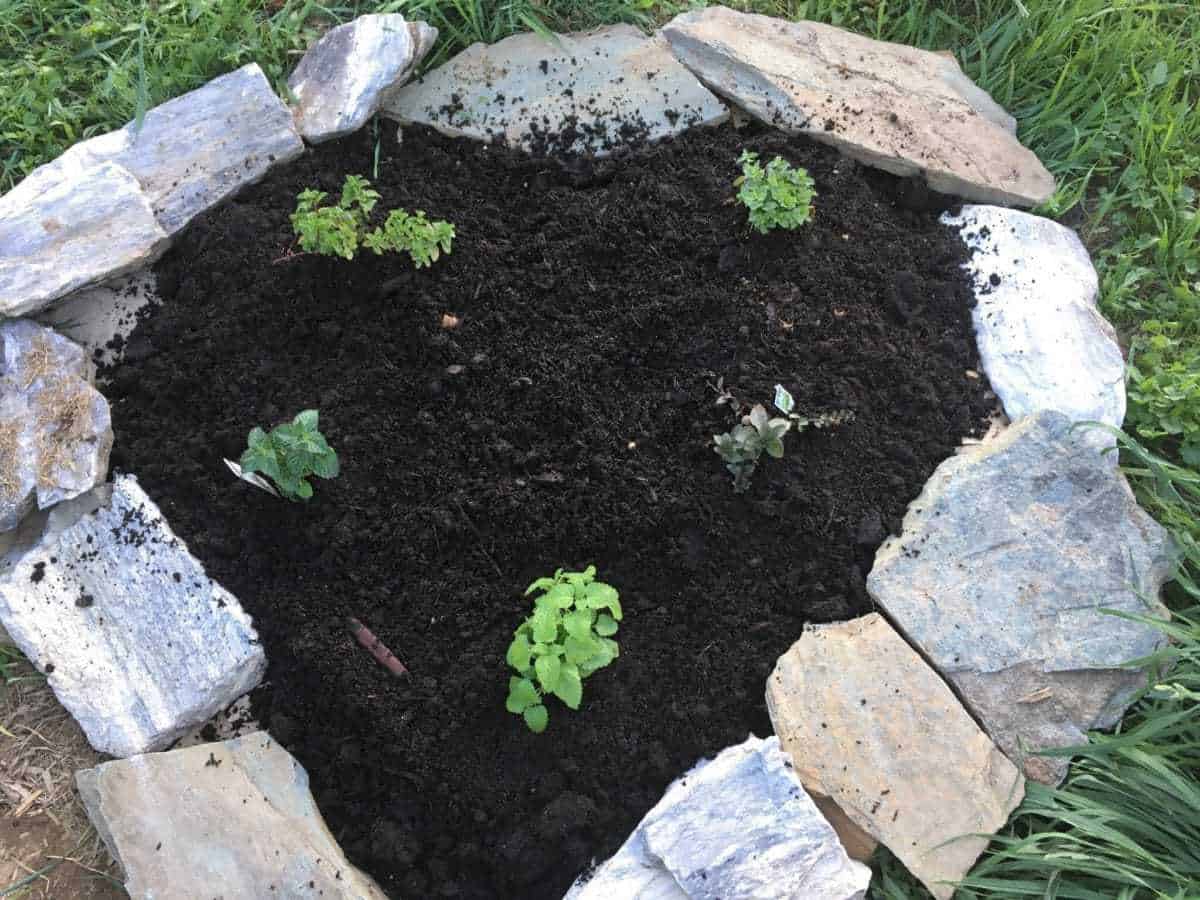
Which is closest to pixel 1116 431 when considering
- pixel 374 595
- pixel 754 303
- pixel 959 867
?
pixel 754 303

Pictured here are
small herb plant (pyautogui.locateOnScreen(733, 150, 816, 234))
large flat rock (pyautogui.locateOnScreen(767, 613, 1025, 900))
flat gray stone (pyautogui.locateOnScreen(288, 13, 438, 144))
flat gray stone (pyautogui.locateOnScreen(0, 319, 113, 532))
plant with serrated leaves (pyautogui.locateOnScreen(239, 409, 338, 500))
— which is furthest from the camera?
flat gray stone (pyautogui.locateOnScreen(288, 13, 438, 144))

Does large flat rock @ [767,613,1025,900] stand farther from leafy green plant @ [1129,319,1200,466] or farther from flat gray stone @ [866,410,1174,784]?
leafy green plant @ [1129,319,1200,466]

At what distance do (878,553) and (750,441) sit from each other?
496mm

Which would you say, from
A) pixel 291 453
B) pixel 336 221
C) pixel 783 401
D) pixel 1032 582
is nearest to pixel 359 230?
pixel 336 221

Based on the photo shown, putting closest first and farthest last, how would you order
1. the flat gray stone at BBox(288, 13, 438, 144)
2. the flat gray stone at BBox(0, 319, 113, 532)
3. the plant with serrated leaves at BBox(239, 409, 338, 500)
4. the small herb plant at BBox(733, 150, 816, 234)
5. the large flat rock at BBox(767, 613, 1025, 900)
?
the large flat rock at BBox(767, 613, 1025, 900), the plant with serrated leaves at BBox(239, 409, 338, 500), the flat gray stone at BBox(0, 319, 113, 532), the small herb plant at BBox(733, 150, 816, 234), the flat gray stone at BBox(288, 13, 438, 144)

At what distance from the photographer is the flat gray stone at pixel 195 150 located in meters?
3.13

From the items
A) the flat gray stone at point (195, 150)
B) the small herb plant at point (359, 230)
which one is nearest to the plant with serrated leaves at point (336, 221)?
the small herb plant at point (359, 230)

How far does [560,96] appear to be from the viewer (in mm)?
3332

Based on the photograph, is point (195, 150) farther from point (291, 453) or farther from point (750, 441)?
point (750, 441)

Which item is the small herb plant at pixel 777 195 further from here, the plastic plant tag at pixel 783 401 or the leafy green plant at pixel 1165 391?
the leafy green plant at pixel 1165 391

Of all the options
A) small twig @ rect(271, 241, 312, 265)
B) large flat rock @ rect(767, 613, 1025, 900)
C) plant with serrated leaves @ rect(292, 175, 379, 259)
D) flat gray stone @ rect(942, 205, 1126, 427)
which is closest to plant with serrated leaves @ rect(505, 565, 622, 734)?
large flat rock @ rect(767, 613, 1025, 900)

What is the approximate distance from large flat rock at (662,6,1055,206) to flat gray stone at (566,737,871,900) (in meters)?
1.93

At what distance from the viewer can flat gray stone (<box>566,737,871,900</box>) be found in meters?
2.33

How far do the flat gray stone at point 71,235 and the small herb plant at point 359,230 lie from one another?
1.68ft
